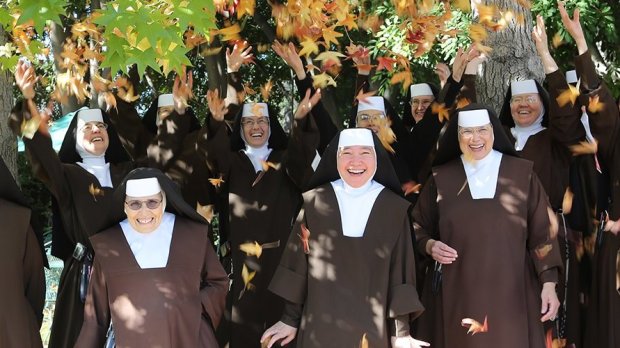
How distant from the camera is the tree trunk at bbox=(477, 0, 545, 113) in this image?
6.95 metres

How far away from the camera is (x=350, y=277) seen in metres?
4.82

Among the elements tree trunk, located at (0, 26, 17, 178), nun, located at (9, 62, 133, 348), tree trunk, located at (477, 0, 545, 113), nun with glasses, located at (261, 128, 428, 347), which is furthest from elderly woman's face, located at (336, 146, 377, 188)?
tree trunk, located at (0, 26, 17, 178)

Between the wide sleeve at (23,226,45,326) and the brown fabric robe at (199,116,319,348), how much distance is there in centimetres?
160

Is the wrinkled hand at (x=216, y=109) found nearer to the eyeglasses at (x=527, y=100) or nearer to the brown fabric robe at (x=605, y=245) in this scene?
the eyeglasses at (x=527, y=100)

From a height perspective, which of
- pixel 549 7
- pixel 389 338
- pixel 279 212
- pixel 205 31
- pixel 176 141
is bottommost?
pixel 389 338

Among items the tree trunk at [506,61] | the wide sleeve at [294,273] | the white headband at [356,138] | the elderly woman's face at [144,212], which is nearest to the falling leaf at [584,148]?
the tree trunk at [506,61]

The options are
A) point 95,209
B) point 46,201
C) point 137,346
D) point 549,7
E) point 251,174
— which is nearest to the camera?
point 137,346

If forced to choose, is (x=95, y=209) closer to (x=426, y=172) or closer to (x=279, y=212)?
(x=279, y=212)

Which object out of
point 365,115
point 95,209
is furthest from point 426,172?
point 95,209

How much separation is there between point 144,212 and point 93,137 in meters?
1.48

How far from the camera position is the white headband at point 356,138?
4906 mm

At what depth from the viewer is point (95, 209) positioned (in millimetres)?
5723

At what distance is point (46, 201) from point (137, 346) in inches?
646

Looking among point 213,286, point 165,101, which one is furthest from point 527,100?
point 165,101
